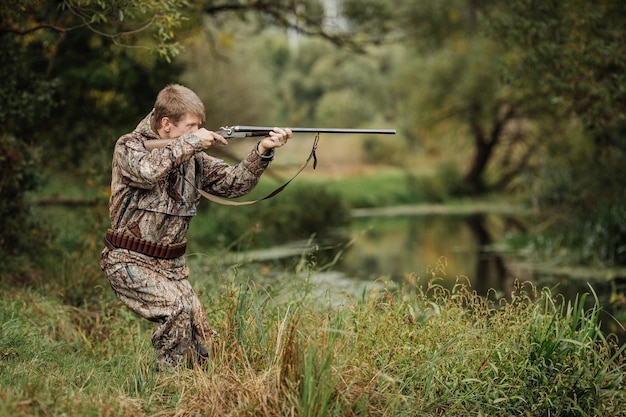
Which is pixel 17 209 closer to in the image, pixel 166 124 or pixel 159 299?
pixel 166 124

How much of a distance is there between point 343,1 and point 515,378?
38.5 ft

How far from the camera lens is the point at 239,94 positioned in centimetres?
2558

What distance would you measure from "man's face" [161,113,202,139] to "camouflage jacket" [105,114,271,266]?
0.31ft

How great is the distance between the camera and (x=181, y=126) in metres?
4.80

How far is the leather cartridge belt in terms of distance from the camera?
15.5ft

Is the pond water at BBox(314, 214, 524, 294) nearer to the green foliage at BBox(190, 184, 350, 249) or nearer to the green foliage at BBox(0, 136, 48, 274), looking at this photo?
the green foliage at BBox(190, 184, 350, 249)

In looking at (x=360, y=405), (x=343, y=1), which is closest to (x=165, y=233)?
(x=360, y=405)

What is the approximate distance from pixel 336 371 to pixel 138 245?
4.60 feet

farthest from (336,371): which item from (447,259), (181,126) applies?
(447,259)

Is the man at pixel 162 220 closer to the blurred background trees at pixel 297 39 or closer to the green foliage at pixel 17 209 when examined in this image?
the blurred background trees at pixel 297 39

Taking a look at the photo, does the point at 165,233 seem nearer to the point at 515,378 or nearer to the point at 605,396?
the point at 515,378

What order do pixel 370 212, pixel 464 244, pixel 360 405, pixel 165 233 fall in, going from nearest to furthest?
pixel 360 405 < pixel 165 233 < pixel 464 244 < pixel 370 212

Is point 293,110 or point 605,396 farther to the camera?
point 293,110

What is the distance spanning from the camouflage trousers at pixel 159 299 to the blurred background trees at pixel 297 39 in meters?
2.73
